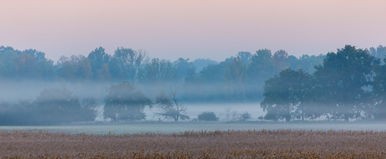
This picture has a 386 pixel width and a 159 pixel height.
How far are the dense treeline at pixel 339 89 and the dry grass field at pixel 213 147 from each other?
51.6 metres

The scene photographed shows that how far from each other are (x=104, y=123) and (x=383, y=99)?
118 ft

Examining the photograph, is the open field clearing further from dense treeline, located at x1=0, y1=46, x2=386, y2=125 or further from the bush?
the bush

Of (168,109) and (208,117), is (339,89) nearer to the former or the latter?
(168,109)

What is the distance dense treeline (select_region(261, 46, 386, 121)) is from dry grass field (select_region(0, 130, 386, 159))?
51550 millimetres

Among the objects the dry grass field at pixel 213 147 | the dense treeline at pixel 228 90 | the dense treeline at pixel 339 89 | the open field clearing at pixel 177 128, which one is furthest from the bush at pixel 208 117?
the dry grass field at pixel 213 147

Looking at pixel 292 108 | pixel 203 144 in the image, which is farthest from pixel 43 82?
pixel 203 144

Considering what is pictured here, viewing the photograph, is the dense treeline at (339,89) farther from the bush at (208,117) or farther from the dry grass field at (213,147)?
the dry grass field at (213,147)

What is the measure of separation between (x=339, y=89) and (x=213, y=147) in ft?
224

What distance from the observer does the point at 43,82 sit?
156000 millimetres

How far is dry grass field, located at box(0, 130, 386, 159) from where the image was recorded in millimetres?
40478

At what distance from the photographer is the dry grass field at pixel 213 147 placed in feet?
133

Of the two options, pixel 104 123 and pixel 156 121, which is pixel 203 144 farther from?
pixel 156 121

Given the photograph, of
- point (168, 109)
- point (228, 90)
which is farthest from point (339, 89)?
point (228, 90)

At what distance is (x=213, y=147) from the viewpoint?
155ft
